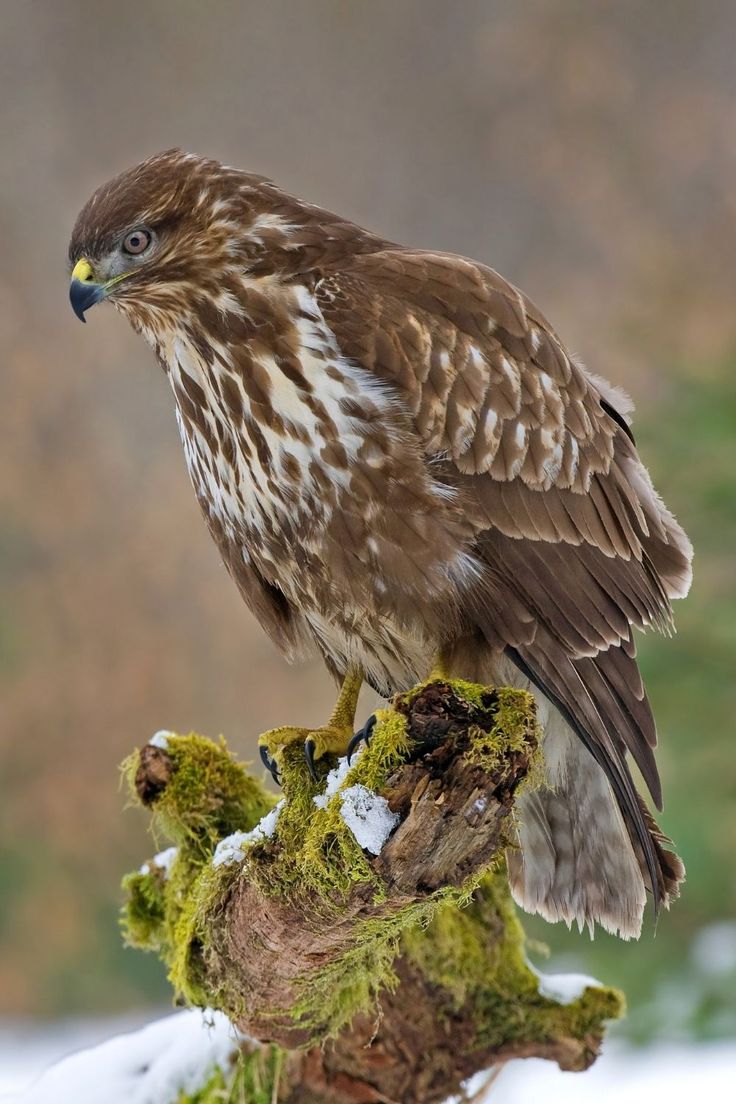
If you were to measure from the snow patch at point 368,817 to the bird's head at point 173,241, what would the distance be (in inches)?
51.5

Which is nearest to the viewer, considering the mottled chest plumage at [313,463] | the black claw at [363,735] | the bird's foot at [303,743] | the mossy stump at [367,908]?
the mossy stump at [367,908]

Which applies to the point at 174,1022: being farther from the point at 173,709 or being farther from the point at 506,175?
the point at 506,175

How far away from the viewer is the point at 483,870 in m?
2.71

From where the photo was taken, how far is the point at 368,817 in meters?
2.60

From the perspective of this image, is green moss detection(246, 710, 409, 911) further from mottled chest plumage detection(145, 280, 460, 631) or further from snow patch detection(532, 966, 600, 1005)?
snow patch detection(532, 966, 600, 1005)

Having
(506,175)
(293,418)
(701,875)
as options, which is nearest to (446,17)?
(506,175)

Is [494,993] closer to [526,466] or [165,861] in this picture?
[165,861]

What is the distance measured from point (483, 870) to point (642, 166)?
23.5 feet

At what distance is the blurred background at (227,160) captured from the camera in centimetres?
795

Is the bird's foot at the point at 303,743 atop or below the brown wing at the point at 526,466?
below

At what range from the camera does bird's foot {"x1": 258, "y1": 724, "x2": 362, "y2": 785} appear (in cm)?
336

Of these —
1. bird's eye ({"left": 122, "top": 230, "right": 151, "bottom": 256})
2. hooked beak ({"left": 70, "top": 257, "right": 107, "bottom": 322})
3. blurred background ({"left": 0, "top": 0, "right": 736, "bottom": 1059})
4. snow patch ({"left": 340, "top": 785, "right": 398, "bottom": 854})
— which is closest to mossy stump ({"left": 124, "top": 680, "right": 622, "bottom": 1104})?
snow patch ({"left": 340, "top": 785, "right": 398, "bottom": 854})

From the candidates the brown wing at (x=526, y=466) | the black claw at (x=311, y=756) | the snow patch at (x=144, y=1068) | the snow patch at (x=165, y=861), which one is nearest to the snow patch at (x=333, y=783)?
the black claw at (x=311, y=756)

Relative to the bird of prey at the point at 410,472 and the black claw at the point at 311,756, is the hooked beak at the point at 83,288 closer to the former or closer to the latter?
the bird of prey at the point at 410,472
